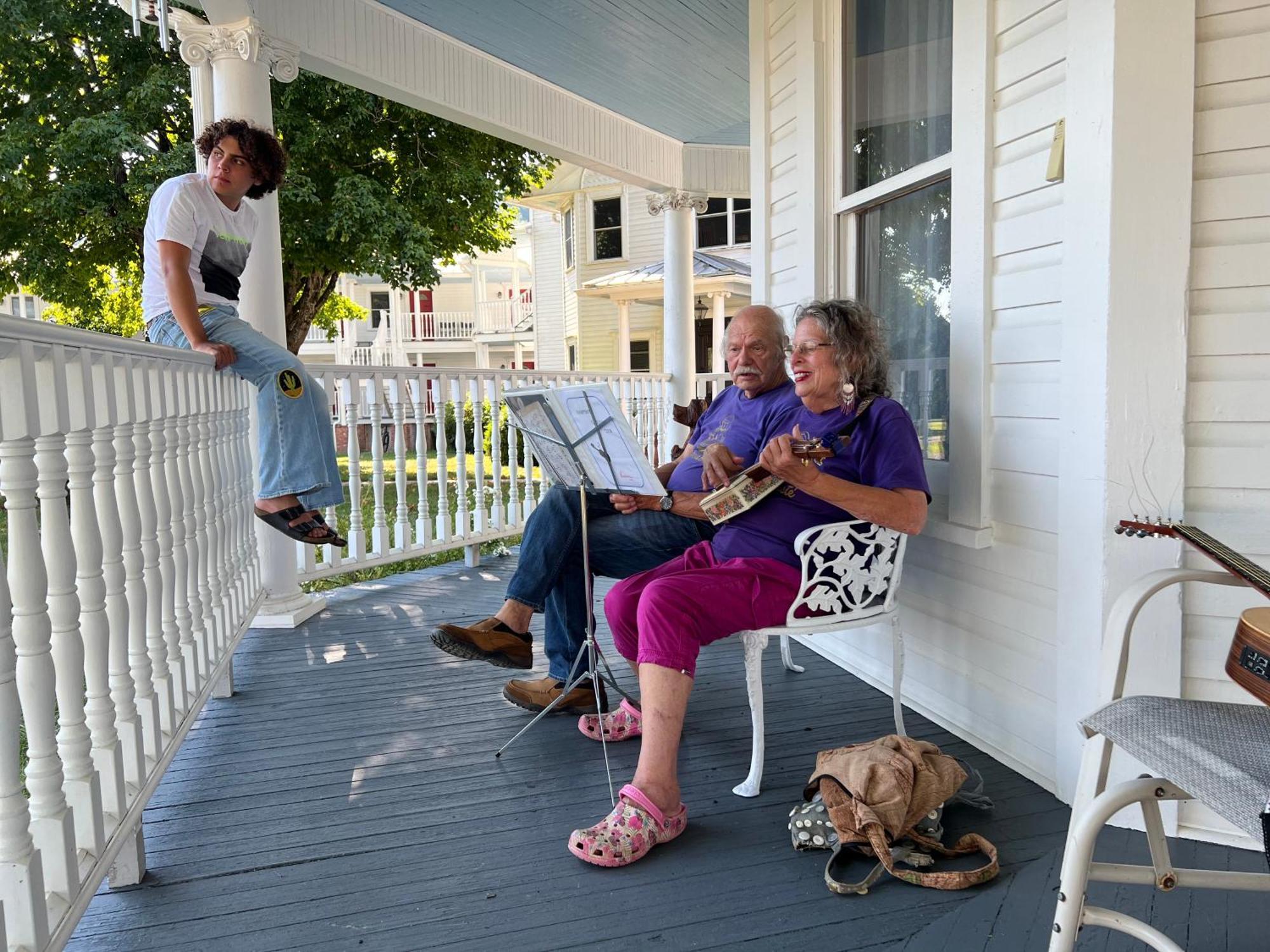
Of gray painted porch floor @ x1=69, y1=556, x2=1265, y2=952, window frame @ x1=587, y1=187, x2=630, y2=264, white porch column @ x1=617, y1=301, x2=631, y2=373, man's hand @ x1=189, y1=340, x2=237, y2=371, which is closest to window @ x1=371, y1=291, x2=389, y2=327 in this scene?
window frame @ x1=587, y1=187, x2=630, y2=264

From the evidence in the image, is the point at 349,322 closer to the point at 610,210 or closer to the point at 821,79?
the point at 610,210

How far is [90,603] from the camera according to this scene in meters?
1.71

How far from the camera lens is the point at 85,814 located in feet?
5.36

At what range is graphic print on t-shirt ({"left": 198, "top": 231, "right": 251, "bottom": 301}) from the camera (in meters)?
2.97

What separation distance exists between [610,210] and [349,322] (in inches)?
346

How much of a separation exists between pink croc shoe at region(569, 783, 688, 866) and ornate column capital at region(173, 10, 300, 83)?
138 inches

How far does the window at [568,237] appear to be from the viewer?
16.1 metres

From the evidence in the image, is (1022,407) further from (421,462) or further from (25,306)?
(25,306)

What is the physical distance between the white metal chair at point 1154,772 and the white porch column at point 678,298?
601 centimetres

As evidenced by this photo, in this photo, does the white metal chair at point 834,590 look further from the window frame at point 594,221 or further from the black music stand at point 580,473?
the window frame at point 594,221

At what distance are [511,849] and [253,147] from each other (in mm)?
2413

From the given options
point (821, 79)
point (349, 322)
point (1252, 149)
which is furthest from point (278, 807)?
point (349, 322)

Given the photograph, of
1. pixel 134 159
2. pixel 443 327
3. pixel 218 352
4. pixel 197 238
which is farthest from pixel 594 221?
pixel 218 352

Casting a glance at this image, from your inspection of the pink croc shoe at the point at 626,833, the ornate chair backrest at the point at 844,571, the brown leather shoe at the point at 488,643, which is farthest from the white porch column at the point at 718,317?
the pink croc shoe at the point at 626,833
